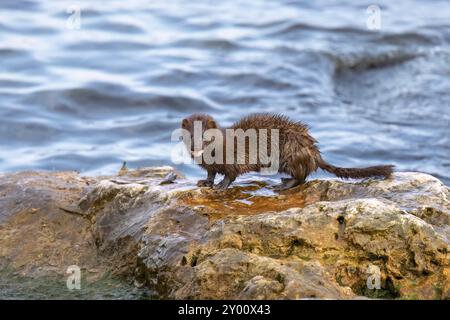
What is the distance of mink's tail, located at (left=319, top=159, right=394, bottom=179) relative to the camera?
21.2 feet

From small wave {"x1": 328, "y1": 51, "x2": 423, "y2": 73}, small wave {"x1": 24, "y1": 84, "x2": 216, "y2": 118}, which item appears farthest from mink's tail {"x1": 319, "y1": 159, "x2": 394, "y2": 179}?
small wave {"x1": 328, "y1": 51, "x2": 423, "y2": 73}

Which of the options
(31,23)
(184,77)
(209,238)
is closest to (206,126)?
(209,238)

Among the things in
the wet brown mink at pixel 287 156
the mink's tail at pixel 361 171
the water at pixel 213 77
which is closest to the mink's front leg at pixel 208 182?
the wet brown mink at pixel 287 156

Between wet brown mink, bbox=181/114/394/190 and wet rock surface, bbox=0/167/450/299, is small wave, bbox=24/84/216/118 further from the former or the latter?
wet rock surface, bbox=0/167/450/299

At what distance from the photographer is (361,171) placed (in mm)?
6594

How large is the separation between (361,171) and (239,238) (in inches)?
61.6

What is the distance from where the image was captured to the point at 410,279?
5348 millimetres

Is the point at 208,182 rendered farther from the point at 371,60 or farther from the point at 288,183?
the point at 371,60

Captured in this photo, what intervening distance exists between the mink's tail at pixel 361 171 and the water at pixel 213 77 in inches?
174

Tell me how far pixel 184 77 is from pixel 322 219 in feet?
34.6

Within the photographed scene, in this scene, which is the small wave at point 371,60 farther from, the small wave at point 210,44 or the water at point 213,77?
the small wave at point 210,44

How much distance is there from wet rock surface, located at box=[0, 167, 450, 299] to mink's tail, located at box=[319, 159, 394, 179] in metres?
0.10

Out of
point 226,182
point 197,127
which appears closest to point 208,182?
point 226,182

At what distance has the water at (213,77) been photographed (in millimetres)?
12562
